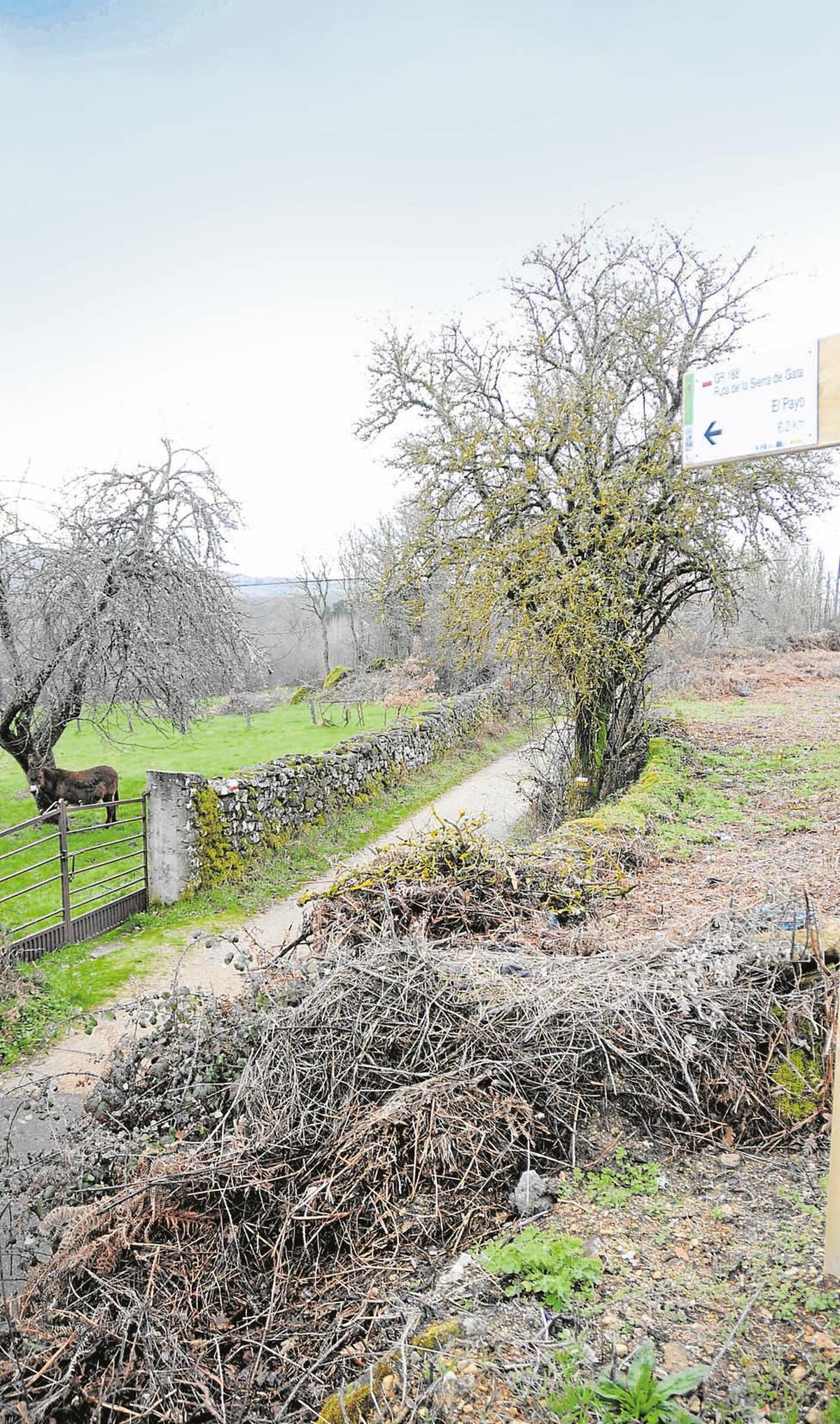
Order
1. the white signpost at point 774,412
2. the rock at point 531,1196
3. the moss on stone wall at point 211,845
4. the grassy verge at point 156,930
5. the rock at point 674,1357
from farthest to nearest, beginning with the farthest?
the moss on stone wall at point 211,845
the grassy verge at point 156,930
the rock at point 531,1196
the white signpost at point 774,412
the rock at point 674,1357

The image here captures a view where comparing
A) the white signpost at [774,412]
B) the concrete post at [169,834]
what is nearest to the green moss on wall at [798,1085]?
the white signpost at [774,412]

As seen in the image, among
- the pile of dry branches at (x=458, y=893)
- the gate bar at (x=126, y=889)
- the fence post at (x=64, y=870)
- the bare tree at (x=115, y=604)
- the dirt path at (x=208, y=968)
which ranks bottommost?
the dirt path at (x=208, y=968)

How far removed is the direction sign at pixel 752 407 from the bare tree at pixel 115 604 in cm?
873

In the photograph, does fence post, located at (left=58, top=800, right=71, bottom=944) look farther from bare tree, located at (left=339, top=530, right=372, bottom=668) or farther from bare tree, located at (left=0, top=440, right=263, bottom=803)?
bare tree, located at (left=339, top=530, right=372, bottom=668)

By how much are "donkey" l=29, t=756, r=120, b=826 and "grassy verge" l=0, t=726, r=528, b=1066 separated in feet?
8.01

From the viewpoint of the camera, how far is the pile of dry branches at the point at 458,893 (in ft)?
15.9

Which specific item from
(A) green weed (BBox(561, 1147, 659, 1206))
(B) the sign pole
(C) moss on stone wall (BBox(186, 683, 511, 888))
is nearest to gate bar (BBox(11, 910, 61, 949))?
(C) moss on stone wall (BBox(186, 683, 511, 888))

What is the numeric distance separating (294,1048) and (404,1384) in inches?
61.2

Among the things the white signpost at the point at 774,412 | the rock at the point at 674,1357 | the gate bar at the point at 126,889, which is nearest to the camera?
the rock at the point at 674,1357

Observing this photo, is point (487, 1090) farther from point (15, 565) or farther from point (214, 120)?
point (214, 120)

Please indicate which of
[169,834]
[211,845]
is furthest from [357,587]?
[169,834]

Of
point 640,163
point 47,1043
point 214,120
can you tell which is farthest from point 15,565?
point 640,163

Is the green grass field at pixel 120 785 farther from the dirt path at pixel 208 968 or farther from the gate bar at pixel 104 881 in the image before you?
the dirt path at pixel 208 968

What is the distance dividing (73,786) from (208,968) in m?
4.39
